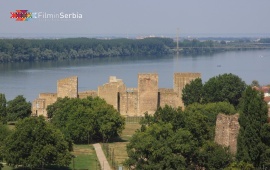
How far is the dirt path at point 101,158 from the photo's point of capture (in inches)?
900

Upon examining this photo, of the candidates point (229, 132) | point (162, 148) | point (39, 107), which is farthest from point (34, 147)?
point (39, 107)

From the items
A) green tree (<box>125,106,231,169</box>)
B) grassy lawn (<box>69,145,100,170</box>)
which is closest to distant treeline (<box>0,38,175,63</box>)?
grassy lawn (<box>69,145,100,170</box>)

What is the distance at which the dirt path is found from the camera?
22859 mm

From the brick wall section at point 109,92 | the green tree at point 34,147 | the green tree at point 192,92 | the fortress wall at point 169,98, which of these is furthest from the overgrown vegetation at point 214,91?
the green tree at point 34,147

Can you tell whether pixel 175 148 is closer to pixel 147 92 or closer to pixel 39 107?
pixel 39 107

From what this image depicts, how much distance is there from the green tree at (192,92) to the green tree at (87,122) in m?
6.15

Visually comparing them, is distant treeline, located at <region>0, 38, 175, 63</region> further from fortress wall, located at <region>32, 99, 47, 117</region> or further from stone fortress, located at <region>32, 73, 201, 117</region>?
fortress wall, located at <region>32, 99, 47, 117</region>

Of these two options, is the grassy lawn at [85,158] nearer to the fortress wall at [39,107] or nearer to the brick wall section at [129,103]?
the fortress wall at [39,107]

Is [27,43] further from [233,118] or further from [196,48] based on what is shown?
[233,118]

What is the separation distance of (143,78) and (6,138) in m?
14.3

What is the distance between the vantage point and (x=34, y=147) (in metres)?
21.6

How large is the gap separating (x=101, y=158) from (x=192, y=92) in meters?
11.1

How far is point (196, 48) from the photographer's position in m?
144

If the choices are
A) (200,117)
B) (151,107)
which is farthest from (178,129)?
(151,107)
